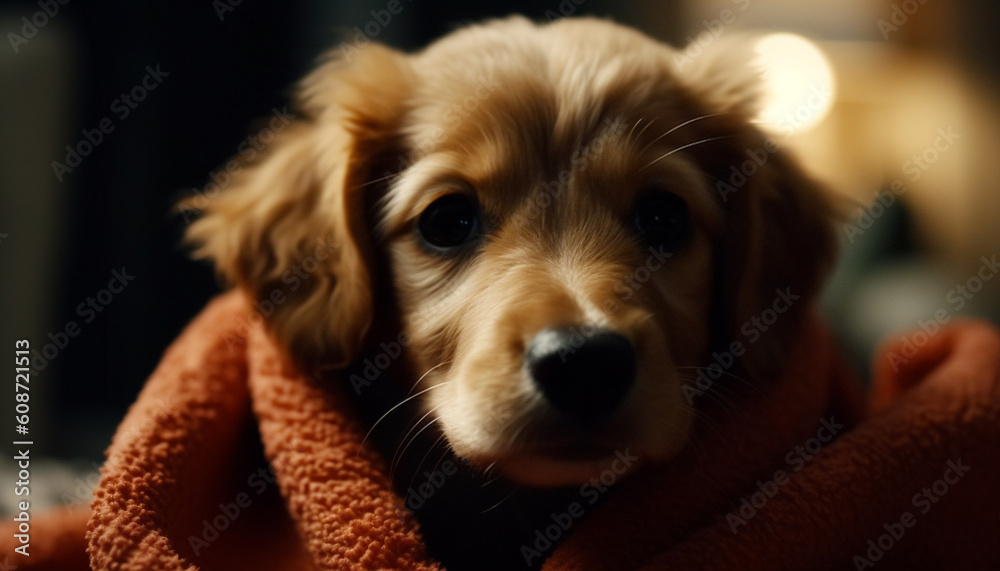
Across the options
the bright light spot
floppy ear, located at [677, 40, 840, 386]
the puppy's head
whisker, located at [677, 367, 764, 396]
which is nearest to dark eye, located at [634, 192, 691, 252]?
the puppy's head

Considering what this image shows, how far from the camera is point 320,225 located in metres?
1.46

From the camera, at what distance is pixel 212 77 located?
2.54m

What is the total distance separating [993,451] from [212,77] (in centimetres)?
236

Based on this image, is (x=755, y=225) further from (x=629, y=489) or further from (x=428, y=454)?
(x=428, y=454)

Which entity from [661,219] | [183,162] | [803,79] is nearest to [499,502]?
[661,219]

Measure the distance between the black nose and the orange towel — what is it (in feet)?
0.81

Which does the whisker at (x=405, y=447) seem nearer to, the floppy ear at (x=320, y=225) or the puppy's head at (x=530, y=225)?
the puppy's head at (x=530, y=225)

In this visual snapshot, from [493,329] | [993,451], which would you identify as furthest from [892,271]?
[493,329]

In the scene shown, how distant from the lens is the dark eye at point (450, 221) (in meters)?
1.37

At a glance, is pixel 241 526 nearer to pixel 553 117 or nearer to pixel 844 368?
pixel 553 117

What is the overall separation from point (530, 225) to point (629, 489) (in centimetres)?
46

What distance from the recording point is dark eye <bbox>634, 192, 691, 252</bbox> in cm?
138

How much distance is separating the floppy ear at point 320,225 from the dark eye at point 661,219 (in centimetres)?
49

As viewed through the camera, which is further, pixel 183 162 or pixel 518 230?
pixel 183 162
